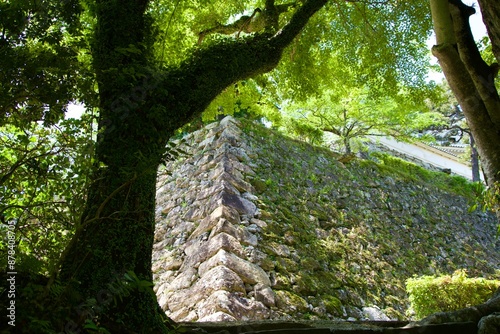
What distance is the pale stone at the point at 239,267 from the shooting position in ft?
19.3

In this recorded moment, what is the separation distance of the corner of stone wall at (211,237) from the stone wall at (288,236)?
0.07 ft

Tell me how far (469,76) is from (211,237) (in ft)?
13.5

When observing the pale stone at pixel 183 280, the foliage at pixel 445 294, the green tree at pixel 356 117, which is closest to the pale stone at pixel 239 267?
the pale stone at pixel 183 280

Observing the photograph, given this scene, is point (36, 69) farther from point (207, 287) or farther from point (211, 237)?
point (211, 237)

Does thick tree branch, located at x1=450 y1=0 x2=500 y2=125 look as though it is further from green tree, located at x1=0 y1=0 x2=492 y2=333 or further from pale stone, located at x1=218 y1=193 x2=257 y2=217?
pale stone, located at x1=218 y1=193 x2=257 y2=217

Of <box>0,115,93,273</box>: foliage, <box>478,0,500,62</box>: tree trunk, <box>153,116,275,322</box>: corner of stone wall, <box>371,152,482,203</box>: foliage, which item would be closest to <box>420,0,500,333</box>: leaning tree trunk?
<box>478,0,500,62</box>: tree trunk

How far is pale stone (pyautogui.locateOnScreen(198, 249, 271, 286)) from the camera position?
5.87 metres

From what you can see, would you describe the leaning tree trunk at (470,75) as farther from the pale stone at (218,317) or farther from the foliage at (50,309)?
the foliage at (50,309)

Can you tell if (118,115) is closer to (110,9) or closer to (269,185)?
(110,9)

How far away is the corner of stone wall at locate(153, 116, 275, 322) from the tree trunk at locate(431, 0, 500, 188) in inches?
128

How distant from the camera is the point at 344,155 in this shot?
12.1 metres

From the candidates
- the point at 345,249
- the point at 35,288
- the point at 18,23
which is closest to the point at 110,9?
the point at 18,23

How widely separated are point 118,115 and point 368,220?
7.75 meters

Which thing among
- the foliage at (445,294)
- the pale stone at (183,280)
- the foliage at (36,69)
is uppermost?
the foliage at (36,69)
